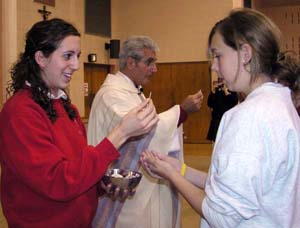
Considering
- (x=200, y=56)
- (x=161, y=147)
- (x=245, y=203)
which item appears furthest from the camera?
(x=200, y=56)

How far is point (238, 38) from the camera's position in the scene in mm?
1371

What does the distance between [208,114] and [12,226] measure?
9397 mm

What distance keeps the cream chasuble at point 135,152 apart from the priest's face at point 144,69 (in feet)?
0.26

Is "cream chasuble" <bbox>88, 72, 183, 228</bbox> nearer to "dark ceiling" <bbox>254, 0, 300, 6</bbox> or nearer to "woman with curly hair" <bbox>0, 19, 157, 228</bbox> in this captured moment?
"woman with curly hair" <bbox>0, 19, 157, 228</bbox>

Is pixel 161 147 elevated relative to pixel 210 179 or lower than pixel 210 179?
lower

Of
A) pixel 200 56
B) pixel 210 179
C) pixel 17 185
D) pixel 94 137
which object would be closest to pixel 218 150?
pixel 210 179

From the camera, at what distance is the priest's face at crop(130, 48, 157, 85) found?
3320 mm

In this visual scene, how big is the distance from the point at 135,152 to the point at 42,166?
135 centimetres

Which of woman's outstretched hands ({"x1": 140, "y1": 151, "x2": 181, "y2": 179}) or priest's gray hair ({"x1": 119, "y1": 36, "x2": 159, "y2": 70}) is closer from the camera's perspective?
woman's outstretched hands ({"x1": 140, "y1": 151, "x2": 181, "y2": 179})

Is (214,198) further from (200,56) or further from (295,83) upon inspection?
(200,56)

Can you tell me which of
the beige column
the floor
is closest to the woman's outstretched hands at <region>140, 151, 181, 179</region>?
the floor

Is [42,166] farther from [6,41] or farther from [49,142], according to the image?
[6,41]

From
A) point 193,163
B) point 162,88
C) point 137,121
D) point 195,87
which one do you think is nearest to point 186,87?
point 195,87

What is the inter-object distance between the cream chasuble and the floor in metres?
1.66
